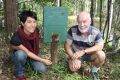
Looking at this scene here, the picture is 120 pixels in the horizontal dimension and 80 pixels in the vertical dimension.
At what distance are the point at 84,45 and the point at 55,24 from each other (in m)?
0.66

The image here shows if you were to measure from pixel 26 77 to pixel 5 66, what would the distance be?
0.61 metres

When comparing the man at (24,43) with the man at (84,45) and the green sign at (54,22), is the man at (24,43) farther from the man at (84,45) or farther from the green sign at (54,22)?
the man at (84,45)

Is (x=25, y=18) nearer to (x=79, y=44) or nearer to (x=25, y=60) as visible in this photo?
(x=25, y=60)

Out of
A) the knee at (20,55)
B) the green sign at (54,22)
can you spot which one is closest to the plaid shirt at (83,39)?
the green sign at (54,22)

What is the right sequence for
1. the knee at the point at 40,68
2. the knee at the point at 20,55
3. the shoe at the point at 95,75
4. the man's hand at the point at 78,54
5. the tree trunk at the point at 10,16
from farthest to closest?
1. the tree trunk at the point at 10,16
2. the shoe at the point at 95,75
3. the knee at the point at 40,68
4. the man's hand at the point at 78,54
5. the knee at the point at 20,55

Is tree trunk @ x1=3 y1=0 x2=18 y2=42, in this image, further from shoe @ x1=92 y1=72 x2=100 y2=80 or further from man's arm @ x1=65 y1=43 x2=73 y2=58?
shoe @ x1=92 y1=72 x2=100 y2=80

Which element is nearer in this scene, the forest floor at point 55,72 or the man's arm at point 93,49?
the man's arm at point 93,49

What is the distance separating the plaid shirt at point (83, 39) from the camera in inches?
209

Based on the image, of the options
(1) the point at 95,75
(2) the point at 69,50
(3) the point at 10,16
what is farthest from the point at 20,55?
(3) the point at 10,16

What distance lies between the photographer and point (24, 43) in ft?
16.8

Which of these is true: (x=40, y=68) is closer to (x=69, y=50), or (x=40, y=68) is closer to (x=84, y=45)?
(x=69, y=50)

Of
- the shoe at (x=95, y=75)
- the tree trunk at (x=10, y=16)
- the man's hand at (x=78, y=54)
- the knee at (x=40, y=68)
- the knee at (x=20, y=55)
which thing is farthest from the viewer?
the tree trunk at (x=10, y=16)

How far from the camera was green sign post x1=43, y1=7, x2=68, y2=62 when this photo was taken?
527cm

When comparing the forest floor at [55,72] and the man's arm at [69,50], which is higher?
the man's arm at [69,50]
